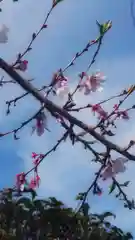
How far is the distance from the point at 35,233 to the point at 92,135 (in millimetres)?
1219

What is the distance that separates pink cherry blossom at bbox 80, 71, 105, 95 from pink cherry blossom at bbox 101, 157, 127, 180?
484 mm

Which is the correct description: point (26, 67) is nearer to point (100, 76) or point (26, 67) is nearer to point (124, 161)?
point (100, 76)

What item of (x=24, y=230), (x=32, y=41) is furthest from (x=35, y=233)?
(x=32, y=41)

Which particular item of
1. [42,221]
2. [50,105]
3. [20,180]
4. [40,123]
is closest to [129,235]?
[42,221]

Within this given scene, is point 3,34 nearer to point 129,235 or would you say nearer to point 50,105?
point 50,105

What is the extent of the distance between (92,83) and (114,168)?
1.97 feet

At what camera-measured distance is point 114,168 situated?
9.93 ft

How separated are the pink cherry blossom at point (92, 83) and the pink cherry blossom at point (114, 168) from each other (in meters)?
0.48

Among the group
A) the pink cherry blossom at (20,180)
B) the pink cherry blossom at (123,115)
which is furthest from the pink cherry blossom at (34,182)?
the pink cherry blossom at (123,115)

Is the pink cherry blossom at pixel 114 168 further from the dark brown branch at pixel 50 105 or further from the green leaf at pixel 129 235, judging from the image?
the green leaf at pixel 129 235

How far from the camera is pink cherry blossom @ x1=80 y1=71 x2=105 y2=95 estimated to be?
10.6ft

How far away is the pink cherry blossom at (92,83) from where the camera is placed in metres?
3.24

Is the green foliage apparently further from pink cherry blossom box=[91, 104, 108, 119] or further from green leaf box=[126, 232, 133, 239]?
pink cherry blossom box=[91, 104, 108, 119]

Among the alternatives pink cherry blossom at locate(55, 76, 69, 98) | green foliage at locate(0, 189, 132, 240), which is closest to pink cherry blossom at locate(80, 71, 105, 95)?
pink cherry blossom at locate(55, 76, 69, 98)
